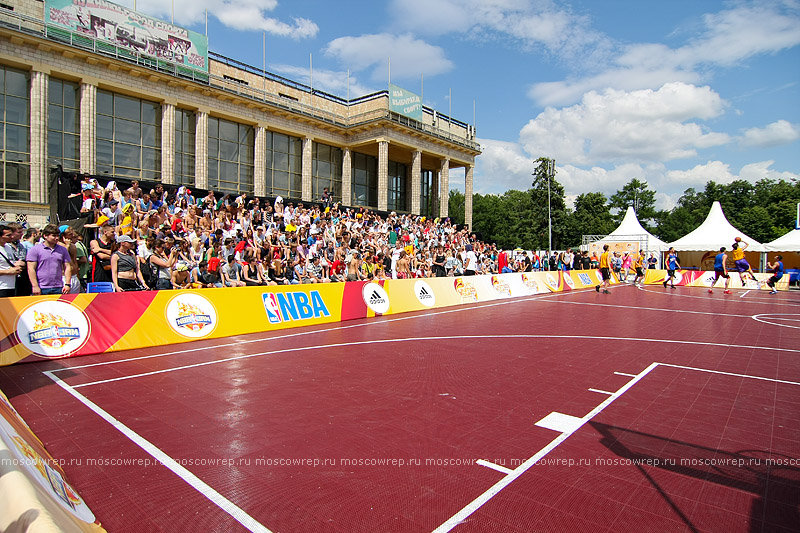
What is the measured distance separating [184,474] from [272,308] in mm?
7923

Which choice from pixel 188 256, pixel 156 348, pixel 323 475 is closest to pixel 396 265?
pixel 188 256

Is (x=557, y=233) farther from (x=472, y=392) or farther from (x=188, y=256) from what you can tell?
(x=472, y=392)

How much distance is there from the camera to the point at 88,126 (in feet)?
86.5

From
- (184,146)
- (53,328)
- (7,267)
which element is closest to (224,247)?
(7,267)

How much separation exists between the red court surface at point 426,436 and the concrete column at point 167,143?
24447mm

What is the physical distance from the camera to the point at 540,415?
5387 millimetres

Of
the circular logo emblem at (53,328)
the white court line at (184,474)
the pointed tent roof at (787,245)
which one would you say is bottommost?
the white court line at (184,474)

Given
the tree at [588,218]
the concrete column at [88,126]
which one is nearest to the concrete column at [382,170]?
the concrete column at [88,126]

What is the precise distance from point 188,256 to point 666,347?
13.6 metres

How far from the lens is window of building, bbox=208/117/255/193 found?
33.5 m

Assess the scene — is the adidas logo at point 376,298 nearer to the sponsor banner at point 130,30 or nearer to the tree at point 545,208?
the sponsor banner at point 130,30

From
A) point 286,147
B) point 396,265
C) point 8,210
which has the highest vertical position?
point 286,147

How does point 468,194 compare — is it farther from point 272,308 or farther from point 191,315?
point 191,315

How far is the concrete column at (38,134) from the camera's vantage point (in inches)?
964
